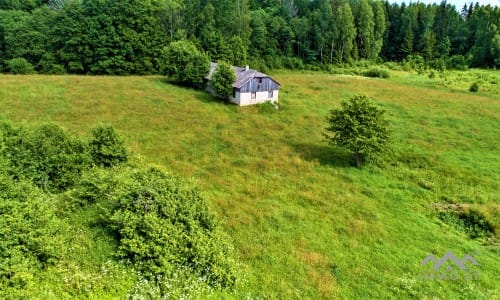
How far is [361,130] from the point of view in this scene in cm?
2545

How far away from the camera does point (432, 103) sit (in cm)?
4325

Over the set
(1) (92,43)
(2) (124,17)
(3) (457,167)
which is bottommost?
(3) (457,167)

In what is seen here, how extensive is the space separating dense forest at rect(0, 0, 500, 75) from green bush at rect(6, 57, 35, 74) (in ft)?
0.54

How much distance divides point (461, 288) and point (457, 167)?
47.1 ft

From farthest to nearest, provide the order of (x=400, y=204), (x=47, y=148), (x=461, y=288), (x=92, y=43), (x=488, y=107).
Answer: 1. (x=92, y=43)
2. (x=488, y=107)
3. (x=400, y=204)
4. (x=47, y=148)
5. (x=461, y=288)

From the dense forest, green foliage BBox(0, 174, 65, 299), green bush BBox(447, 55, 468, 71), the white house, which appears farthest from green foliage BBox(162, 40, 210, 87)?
green bush BBox(447, 55, 468, 71)

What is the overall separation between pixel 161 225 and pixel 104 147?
25.7ft

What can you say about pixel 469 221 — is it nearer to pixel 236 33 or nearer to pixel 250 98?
pixel 250 98

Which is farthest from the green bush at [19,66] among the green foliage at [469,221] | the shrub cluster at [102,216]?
the green foliage at [469,221]

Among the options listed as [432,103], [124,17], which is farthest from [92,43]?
[432,103]

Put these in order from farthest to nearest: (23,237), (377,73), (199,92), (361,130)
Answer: (377,73)
(199,92)
(361,130)
(23,237)

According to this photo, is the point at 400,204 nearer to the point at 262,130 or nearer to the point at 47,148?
the point at 262,130

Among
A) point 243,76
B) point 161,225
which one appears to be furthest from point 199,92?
point 161,225

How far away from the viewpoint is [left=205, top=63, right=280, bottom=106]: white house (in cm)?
3978
